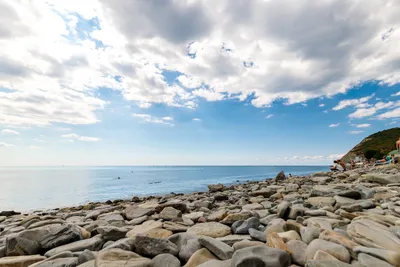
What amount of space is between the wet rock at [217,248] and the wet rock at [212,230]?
89 centimetres

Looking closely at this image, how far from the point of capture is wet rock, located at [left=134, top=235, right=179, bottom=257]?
10.2 ft

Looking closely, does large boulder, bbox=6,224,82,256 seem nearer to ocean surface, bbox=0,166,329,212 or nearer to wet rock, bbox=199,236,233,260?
wet rock, bbox=199,236,233,260

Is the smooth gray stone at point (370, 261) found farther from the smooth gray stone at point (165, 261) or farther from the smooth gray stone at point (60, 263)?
the smooth gray stone at point (60, 263)

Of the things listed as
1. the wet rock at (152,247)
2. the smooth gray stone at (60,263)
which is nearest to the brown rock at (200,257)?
the wet rock at (152,247)

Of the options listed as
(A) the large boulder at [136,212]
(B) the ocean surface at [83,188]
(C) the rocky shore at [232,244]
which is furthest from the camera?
(B) the ocean surface at [83,188]

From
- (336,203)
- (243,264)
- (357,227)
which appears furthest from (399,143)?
(243,264)

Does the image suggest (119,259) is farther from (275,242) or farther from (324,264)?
(324,264)

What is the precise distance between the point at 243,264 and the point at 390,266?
1.53 m

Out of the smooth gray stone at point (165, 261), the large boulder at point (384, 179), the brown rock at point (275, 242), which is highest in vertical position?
the large boulder at point (384, 179)

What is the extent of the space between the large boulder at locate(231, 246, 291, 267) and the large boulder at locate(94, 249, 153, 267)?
108 centimetres

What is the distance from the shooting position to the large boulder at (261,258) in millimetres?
2438

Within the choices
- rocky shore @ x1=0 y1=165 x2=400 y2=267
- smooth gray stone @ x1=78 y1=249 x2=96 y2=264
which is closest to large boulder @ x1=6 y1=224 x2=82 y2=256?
rocky shore @ x1=0 y1=165 x2=400 y2=267

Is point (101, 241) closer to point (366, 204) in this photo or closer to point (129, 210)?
point (129, 210)

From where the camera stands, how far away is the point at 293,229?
3896 mm
